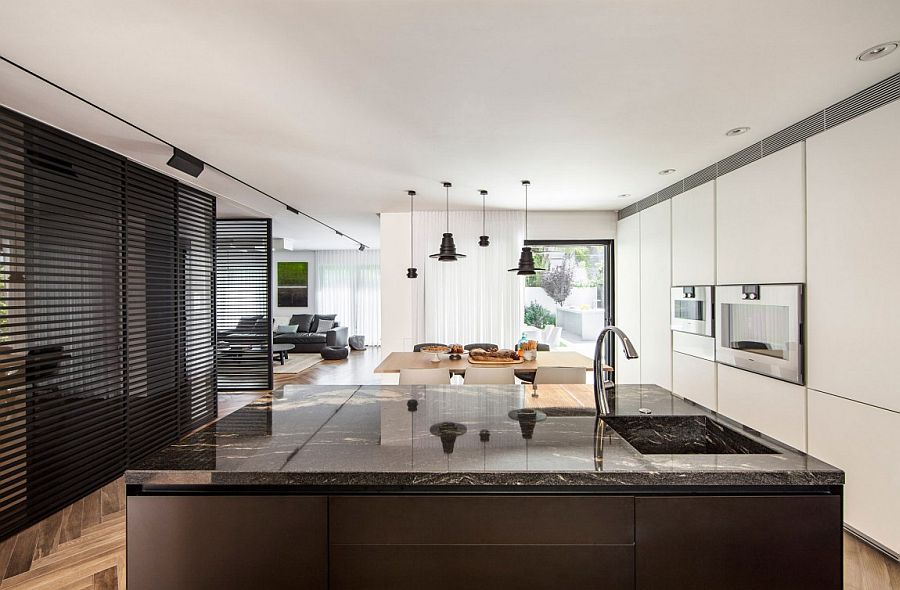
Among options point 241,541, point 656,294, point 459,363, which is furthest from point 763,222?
point 241,541

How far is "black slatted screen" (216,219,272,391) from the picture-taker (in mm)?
6707

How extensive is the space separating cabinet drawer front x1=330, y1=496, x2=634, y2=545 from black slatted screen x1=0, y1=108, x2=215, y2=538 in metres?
2.64

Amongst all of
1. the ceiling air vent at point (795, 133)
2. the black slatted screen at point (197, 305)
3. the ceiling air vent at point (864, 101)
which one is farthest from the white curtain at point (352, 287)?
the ceiling air vent at point (864, 101)

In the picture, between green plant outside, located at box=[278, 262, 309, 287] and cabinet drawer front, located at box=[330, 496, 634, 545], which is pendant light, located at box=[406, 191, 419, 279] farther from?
green plant outside, located at box=[278, 262, 309, 287]

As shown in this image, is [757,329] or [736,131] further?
[757,329]

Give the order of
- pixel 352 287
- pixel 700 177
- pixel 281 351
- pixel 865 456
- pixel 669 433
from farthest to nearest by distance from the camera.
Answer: pixel 352 287
pixel 281 351
pixel 700 177
pixel 865 456
pixel 669 433

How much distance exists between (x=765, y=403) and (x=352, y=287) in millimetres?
9993

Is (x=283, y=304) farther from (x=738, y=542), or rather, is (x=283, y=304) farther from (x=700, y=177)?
(x=738, y=542)

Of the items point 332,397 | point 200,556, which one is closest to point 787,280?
point 332,397

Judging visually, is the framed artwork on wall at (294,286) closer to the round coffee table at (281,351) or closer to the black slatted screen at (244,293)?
the round coffee table at (281,351)

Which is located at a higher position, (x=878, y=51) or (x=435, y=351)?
(x=878, y=51)

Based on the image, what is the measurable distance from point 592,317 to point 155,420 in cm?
528

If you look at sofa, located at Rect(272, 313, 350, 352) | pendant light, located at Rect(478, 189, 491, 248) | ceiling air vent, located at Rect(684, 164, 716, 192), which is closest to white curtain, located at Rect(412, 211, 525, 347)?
pendant light, located at Rect(478, 189, 491, 248)

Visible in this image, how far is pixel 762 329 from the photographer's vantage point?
3.45m
